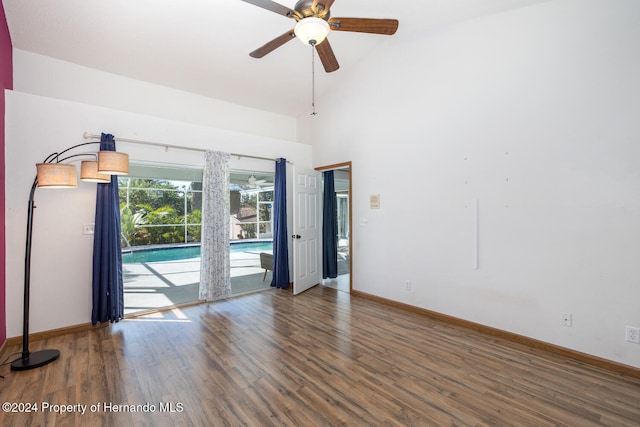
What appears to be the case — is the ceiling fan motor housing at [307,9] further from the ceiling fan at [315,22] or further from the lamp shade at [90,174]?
the lamp shade at [90,174]

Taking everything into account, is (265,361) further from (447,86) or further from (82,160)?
(447,86)

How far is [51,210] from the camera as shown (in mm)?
3166

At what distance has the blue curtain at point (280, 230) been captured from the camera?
4.97 metres

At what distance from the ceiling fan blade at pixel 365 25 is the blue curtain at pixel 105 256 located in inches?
114

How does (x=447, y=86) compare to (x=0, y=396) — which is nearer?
(x=0, y=396)

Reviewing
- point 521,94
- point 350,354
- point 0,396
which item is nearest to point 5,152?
point 0,396

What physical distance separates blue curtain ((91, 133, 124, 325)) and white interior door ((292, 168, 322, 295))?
2.41 m

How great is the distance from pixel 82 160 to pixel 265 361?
3087mm

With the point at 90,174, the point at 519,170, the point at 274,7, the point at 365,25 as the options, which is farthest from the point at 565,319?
the point at 90,174

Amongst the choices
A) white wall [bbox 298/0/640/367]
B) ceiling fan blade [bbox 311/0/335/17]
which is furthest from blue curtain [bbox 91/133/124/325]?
white wall [bbox 298/0/640/367]

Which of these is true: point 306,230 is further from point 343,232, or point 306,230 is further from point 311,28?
point 343,232

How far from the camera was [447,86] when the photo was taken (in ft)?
11.5

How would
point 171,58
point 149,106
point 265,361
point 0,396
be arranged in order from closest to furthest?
1. point 0,396
2. point 265,361
3. point 171,58
4. point 149,106

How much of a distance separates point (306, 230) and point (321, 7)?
345 cm
